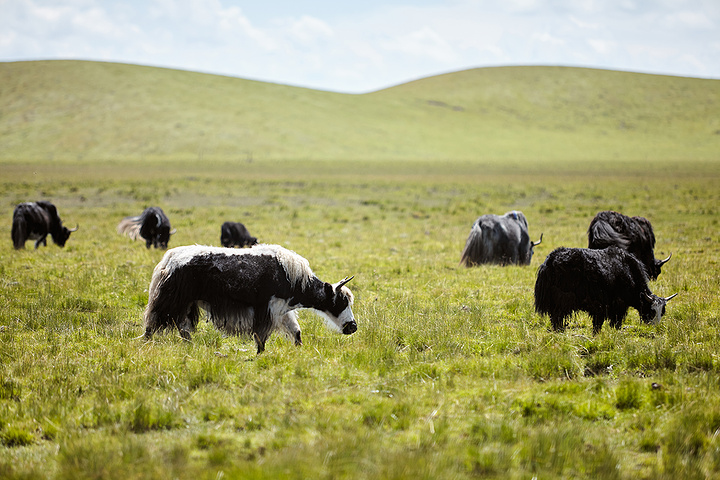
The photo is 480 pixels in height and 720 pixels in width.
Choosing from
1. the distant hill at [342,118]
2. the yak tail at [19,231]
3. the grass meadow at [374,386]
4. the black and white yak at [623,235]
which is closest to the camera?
Answer: the grass meadow at [374,386]

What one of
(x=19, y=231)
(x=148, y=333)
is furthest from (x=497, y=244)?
(x=19, y=231)

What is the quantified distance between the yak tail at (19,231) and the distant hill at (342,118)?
59656mm

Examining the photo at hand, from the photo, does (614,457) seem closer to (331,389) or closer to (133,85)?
(331,389)

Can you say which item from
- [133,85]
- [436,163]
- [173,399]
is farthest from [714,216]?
[133,85]

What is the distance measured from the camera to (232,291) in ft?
21.8

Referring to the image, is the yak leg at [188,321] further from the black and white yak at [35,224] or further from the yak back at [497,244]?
the black and white yak at [35,224]

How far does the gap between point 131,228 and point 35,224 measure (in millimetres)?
2724

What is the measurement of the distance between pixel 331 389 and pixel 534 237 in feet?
49.1

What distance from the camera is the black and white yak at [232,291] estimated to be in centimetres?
667

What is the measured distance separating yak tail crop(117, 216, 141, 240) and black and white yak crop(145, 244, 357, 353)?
10.9 meters

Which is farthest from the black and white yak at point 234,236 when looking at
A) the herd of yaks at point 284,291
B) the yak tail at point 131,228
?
the herd of yaks at point 284,291

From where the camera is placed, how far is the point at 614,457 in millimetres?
4082

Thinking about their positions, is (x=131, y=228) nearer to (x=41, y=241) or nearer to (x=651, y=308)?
(x=41, y=241)

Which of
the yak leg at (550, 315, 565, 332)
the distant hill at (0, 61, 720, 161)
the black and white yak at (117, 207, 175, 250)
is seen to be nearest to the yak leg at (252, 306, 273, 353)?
the yak leg at (550, 315, 565, 332)
